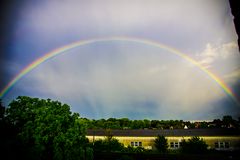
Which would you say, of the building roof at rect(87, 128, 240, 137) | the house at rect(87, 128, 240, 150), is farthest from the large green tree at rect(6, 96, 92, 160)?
the building roof at rect(87, 128, 240, 137)

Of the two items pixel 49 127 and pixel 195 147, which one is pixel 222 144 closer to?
pixel 195 147

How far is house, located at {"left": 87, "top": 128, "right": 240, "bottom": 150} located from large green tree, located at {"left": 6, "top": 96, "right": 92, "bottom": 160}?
3038 centimetres

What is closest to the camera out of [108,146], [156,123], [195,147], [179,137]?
[195,147]

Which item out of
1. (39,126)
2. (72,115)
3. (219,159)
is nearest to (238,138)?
(219,159)

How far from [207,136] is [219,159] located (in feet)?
86.3

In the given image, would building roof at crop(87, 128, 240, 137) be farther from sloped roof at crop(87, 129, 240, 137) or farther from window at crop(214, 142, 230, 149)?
window at crop(214, 142, 230, 149)

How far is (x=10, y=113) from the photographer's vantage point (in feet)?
60.8

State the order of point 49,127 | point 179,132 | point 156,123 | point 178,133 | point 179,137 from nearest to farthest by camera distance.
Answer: point 49,127, point 179,137, point 178,133, point 179,132, point 156,123

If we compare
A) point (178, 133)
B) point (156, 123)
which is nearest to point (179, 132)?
point (178, 133)

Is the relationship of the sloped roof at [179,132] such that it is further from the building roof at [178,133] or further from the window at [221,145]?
the window at [221,145]

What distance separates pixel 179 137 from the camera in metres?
56.3

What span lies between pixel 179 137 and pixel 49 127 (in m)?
43.4

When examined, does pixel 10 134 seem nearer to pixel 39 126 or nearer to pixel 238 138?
pixel 39 126

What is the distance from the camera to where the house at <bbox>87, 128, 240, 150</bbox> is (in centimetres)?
5138
